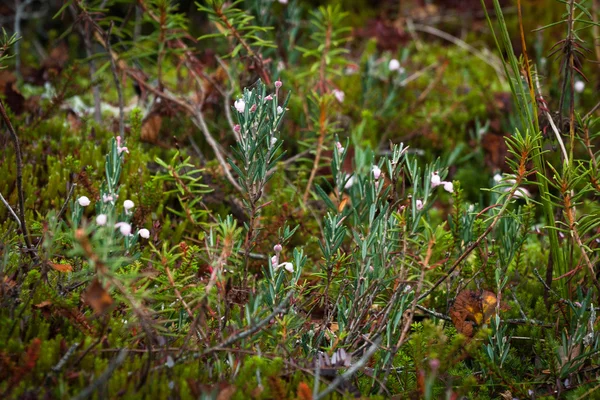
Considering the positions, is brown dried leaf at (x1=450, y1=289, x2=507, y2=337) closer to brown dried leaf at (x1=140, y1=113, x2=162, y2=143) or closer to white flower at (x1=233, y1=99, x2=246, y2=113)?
white flower at (x1=233, y1=99, x2=246, y2=113)

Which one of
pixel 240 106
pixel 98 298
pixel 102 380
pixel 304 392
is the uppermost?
pixel 240 106

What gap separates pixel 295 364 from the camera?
7.30ft

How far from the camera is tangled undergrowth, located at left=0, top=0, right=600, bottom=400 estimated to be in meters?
2.15

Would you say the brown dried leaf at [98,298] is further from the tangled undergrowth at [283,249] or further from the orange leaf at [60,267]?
the orange leaf at [60,267]

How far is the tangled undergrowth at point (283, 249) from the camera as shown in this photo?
2154 mm

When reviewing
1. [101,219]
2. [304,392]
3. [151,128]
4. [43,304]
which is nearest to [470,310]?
[304,392]

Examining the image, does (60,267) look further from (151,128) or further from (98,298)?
(151,128)

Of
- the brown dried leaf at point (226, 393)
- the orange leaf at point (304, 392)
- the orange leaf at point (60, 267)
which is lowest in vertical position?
the orange leaf at point (304, 392)

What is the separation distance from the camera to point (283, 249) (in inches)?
123

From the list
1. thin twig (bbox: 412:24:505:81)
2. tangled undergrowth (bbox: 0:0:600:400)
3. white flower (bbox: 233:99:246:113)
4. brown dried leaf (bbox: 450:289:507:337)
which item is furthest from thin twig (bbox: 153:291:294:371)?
thin twig (bbox: 412:24:505:81)

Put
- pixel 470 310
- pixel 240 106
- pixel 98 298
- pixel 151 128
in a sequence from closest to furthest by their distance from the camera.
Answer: pixel 98 298 → pixel 240 106 → pixel 470 310 → pixel 151 128

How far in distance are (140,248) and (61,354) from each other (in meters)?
0.97

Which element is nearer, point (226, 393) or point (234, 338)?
point (226, 393)

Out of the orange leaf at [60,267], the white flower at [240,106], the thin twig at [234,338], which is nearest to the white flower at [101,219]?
the orange leaf at [60,267]
